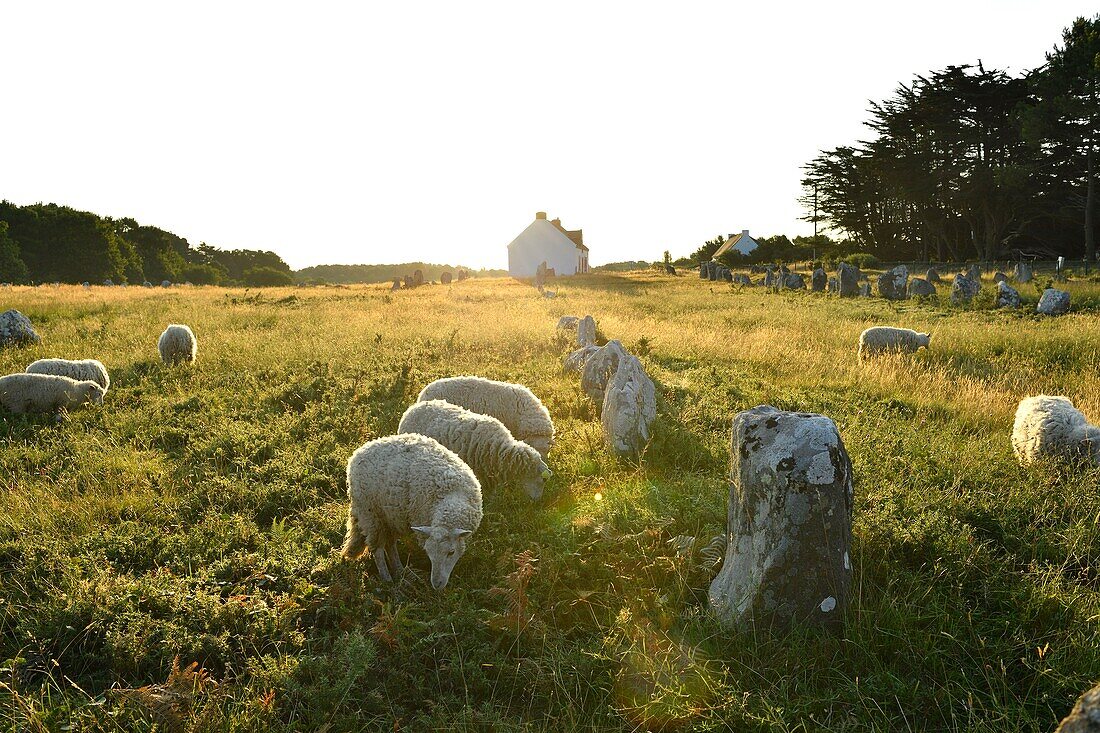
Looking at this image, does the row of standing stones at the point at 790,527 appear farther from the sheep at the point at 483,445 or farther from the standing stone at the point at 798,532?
the sheep at the point at 483,445

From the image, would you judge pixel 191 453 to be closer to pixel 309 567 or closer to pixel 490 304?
pixel 309 567

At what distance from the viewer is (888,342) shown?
45.3 feet

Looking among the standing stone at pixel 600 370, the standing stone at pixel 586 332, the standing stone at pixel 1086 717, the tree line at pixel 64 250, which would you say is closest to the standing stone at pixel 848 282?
the standing stone at pixel 586 332

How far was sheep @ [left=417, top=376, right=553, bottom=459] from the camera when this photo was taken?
8.02m

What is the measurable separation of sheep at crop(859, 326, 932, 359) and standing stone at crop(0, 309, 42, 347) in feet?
71.8

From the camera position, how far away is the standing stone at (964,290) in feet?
76.5

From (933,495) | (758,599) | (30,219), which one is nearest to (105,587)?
(758,599)

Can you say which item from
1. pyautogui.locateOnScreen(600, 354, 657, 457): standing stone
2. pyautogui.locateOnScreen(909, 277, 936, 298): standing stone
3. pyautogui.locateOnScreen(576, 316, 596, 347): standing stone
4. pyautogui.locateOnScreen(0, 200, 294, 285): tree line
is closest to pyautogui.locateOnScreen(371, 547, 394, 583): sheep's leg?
pyautogui.locateOnScreen(600, 354, 657, 457): standing stone

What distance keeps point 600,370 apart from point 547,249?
55.2 metres

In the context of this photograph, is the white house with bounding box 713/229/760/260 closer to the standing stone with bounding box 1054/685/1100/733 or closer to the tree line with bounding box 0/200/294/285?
the tree line with bounding box 0/200/294/285

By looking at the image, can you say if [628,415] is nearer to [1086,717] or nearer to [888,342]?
[1086,717]

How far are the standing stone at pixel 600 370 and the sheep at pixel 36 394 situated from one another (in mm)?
8942

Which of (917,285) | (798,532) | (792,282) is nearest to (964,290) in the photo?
(917,285)

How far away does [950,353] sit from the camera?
13.9 m
